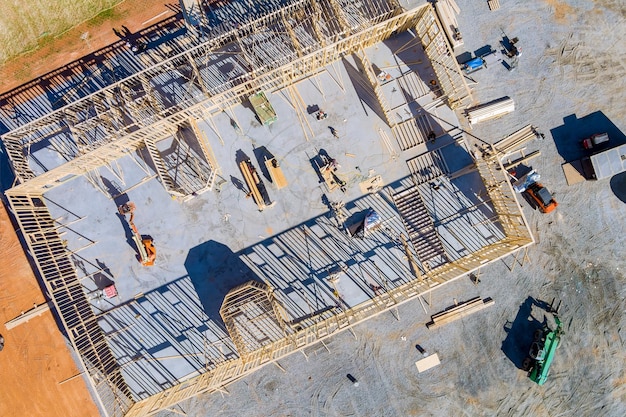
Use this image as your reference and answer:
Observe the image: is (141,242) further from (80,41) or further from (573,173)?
(573,173)

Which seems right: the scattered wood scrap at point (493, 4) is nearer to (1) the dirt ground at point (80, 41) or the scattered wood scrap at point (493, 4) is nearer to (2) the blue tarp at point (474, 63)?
(2) the blue tarp at point (474, 63)

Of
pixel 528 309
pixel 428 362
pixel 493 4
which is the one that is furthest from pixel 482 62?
pixel 428 362

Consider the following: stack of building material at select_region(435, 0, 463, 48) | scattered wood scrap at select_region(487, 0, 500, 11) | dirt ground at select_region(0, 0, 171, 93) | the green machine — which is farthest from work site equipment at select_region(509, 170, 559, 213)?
dirt ground at select_region(0, 0, 171, 93)

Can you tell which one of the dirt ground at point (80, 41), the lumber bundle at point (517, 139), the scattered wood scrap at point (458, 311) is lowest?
the scattered wood scrap at point (458, 311)

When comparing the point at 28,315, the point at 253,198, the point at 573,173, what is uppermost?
the point at 253,198

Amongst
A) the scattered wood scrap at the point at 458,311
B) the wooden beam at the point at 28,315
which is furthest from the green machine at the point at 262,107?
the wooden beam at the point at 28,315

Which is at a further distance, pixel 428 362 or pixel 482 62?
pixel 428 362

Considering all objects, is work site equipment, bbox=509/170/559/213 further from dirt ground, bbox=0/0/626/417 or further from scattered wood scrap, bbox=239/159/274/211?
scattered wood scrap, bbox=239/159/274/211
